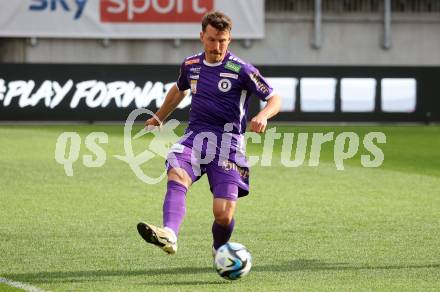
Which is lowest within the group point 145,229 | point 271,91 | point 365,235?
point 365,235

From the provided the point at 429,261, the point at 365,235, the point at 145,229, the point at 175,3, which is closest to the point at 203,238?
the point at 365,235

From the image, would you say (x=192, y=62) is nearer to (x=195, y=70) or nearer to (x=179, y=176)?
(x=195, y=70)

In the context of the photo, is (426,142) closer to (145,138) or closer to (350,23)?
(145,138)

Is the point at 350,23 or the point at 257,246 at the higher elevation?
the point at 257,246

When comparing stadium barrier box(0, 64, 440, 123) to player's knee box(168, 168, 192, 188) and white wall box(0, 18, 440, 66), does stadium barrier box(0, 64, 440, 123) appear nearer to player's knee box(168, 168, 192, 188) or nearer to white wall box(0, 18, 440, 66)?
white wall box(0, 18, 440, 66)

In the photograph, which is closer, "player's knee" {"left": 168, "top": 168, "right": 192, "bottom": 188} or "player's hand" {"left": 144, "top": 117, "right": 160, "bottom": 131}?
"player's knee" {"left": 168, "top": 168, "right": 192, "bottom": 188}

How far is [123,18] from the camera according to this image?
38312 millimetres

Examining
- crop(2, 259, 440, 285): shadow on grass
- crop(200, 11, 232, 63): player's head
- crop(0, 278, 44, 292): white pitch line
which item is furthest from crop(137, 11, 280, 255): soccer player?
crop(0, 278, 44, 292): white pitch line

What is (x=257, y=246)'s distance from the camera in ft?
34.6

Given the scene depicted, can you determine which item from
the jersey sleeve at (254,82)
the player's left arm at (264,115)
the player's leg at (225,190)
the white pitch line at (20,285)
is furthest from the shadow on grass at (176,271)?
the jersey sleeve at (254,82)

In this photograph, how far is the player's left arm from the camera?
26.6ft

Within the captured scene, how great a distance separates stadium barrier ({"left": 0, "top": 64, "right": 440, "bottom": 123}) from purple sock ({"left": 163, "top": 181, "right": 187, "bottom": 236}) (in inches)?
982

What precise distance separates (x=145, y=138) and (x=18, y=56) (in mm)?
13253

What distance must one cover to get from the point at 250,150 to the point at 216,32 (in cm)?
1528
